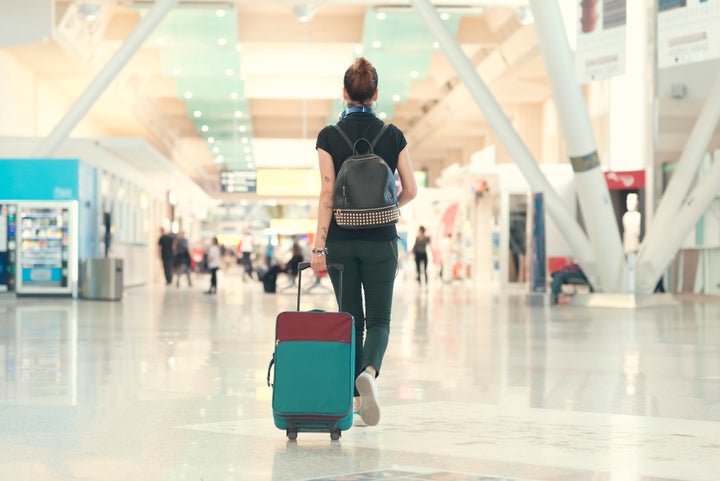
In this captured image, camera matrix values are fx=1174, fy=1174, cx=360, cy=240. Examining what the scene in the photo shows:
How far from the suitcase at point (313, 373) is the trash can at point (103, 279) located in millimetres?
18643

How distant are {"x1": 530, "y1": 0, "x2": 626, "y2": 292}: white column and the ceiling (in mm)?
7494

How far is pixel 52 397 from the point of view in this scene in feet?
22.6

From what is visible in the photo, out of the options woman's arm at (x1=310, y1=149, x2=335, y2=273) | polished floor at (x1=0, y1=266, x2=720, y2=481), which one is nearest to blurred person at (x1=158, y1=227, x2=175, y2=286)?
polished floor at (x1=0, y1=266, x2=720, y2=481)

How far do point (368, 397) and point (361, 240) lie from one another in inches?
29.3

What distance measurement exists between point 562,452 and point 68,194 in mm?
20880

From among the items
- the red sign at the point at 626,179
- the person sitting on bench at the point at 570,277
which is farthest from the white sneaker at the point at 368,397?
the red sign at the point at 626,179

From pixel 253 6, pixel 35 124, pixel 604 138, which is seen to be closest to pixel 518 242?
pixel 604 138

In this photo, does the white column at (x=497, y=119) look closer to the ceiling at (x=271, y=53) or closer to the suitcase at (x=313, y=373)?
the ceiling at (x=271, y=53)

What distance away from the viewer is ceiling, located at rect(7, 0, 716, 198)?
1096 inches

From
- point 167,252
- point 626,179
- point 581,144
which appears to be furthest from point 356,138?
point 167,252

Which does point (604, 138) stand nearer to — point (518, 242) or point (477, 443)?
point (518, 242)

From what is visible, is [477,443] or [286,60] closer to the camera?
[477,443]

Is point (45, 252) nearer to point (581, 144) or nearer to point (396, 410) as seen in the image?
point (581, 144)

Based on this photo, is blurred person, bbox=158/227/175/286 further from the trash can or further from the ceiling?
the trash can
